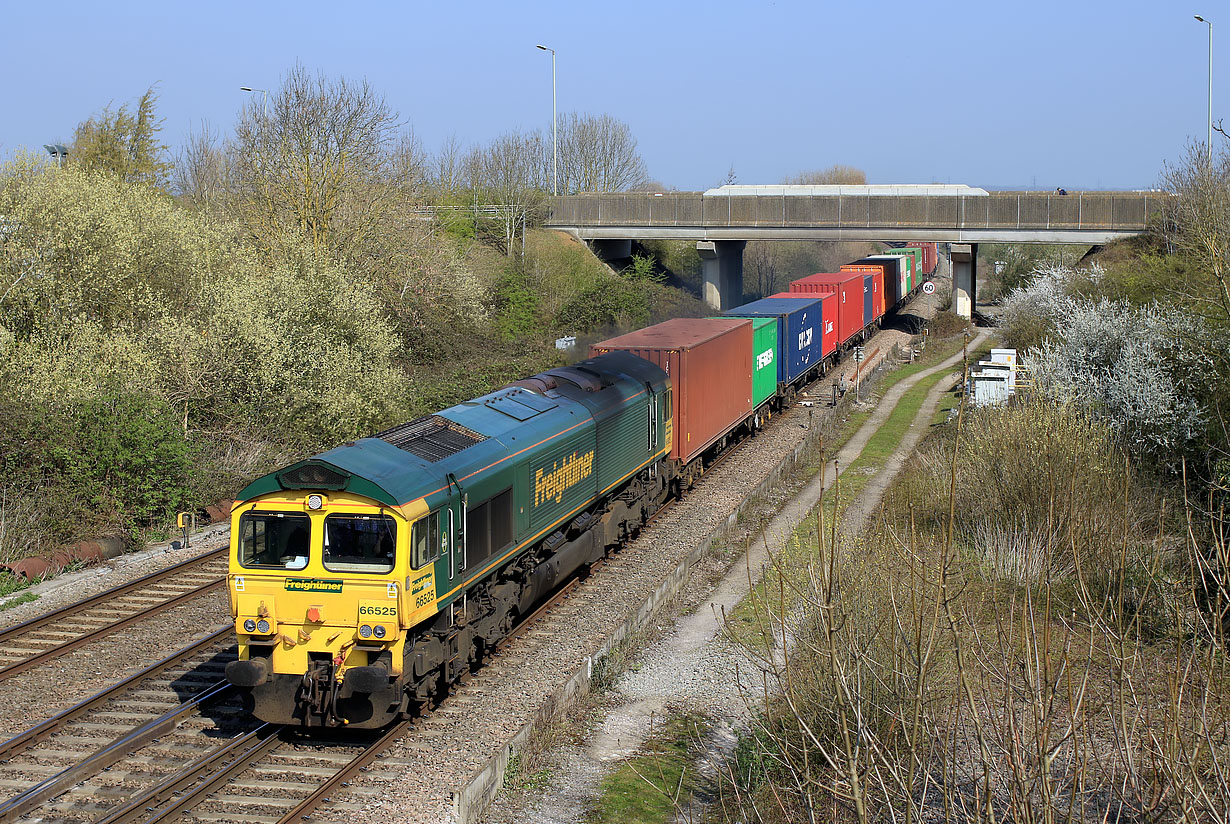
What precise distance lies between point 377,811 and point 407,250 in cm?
3144

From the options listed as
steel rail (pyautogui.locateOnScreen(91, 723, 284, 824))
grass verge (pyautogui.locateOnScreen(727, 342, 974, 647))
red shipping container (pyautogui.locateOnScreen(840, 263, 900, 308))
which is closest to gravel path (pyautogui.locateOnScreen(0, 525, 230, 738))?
steel rail (pyautogui.locateOnScreen(91, 723, 284, 824))

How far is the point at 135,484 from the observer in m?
20.8

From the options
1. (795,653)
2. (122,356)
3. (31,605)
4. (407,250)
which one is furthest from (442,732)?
(407,250)

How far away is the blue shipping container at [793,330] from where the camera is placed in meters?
31.7

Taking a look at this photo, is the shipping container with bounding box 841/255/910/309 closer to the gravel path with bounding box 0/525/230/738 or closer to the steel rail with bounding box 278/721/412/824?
the gravel path with bounding box 0/525/230/738

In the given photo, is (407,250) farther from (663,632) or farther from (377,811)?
(377,811)

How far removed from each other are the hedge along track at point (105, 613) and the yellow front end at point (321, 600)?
4.93 m

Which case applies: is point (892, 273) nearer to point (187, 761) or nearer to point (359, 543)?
point (359, 543)

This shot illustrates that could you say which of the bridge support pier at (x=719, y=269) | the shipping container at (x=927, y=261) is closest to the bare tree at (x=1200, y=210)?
the bridge support pier at (x=719, y=269)

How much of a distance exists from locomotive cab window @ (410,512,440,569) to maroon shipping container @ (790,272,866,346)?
31058 millimetres

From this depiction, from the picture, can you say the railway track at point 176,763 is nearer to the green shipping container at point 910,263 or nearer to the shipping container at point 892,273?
the shipping container at point 892,273

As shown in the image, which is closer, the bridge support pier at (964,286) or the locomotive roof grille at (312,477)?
the locomotive roof grille at (312,477)

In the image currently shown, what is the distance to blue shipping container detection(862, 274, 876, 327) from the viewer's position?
47003 millimetres

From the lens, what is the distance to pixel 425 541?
11.3m
